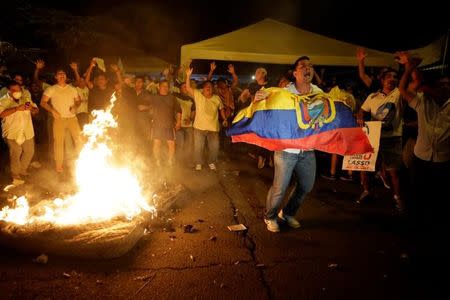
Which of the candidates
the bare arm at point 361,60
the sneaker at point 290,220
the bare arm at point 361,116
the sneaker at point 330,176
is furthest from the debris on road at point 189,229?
the sneaker at point 330,176

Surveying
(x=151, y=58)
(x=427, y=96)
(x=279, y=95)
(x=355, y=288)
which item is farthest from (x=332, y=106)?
(x=151, y=58)

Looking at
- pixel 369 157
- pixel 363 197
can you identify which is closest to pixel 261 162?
pixel 363 197

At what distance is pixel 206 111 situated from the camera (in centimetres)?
876

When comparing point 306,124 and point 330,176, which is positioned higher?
point 306,124

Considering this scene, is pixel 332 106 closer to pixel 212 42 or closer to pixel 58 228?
pixel 58 228

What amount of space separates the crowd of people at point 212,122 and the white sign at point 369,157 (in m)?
0.25

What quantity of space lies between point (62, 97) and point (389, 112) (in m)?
6.76

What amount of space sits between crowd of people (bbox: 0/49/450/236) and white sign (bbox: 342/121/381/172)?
0.82 ft

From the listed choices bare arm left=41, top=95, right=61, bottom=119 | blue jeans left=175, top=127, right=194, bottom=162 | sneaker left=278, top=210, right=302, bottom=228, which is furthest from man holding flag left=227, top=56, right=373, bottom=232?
bare arm left=41, top=95, right=61, bottom=119

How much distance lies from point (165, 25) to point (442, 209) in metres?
17.7

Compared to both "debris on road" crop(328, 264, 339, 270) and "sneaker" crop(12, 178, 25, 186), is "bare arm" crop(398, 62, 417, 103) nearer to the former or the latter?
"debris on road" crop(328, 264, 339, 270)

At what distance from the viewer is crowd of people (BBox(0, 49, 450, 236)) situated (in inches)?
189

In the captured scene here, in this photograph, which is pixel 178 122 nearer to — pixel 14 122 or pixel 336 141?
pixel 14 122

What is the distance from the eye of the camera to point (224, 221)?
5754mm
